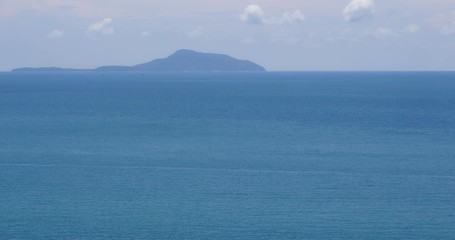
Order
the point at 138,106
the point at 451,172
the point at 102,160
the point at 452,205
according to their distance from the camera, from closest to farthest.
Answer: the point at 452,205 < the point at 451,172 < the point at 102,160 < the point at 138,106

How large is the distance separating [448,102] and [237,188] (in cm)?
7080

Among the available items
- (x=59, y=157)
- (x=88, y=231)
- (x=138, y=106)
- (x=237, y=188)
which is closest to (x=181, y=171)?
(x=237, y=188)

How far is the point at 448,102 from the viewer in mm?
101500

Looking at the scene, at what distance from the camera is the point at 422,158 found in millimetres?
46219

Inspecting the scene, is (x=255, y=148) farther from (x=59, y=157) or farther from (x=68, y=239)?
(x=68, y=239)

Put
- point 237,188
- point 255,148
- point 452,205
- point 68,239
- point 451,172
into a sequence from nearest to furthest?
point 68,239 → point 452,205 → point 237,188 → point 451,172 → point 255,148

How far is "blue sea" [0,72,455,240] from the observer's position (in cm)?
2988

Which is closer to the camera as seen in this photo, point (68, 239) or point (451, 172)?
point (68, 239)

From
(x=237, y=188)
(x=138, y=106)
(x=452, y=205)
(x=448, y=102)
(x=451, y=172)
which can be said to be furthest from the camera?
(x=448, y=102)

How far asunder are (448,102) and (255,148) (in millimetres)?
57596

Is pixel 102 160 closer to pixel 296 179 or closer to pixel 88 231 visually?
pixel 296 179

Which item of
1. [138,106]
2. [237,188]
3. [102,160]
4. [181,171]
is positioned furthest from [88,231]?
[138,106]

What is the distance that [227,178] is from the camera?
130 feet

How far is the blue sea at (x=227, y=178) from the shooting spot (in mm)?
29875
